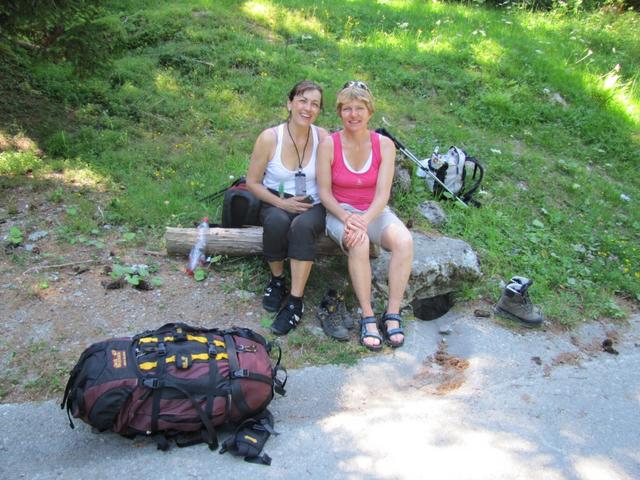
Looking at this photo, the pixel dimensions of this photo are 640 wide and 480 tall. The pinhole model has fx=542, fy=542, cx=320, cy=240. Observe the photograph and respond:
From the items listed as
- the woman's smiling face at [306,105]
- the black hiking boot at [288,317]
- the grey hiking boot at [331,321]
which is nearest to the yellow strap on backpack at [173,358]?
the black hiking boot at [288,317]

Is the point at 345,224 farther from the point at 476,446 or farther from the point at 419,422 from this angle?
the point at 476,446

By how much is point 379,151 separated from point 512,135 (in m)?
4.20

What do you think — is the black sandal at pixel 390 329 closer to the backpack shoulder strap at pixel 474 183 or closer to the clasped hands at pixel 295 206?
the clasped hands at pixel 295 206

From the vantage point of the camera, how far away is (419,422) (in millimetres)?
3217

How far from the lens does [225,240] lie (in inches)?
180

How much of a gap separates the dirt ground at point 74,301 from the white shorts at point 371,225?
0.80m

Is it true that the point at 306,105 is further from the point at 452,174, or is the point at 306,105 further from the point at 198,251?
the point at 452,174

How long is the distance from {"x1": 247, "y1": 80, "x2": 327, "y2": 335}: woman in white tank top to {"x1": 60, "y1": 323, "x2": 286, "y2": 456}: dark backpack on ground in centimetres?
98

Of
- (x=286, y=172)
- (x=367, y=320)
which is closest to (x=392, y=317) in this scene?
(x=367, y=320)

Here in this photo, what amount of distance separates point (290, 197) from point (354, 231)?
2.26ft

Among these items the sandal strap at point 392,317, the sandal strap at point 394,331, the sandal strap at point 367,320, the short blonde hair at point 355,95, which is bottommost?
the sandal strap at point 394,331

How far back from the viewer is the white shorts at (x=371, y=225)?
4.16 metres

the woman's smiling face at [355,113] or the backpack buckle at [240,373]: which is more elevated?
the woman's smiling face at [355,113]

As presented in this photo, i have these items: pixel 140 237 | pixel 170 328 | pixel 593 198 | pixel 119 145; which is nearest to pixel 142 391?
pixel 170 328
